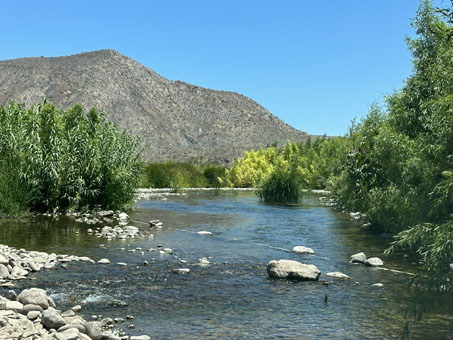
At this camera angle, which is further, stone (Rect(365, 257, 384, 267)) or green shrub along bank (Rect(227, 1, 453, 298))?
stone (Rect(365, 257, 384, 267))

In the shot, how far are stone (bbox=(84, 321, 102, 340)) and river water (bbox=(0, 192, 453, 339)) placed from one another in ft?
2.10

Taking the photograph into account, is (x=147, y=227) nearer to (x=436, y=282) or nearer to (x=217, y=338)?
(x=217, y=338)

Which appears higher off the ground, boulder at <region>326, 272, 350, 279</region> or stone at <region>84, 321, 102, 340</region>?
boulder at <region>326, 272, 350, 279</region>

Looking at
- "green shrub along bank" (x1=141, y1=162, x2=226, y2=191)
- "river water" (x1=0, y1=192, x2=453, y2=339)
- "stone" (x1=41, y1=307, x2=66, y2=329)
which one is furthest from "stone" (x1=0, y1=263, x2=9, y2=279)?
"green shrub along bank" (x1=141, y1=162, x2=226, y2=191)

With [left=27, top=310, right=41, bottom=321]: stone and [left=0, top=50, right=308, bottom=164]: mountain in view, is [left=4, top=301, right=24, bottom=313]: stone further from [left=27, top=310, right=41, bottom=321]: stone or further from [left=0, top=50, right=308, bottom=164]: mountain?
[left=0, top=50, right=308, bottom=164]: mountain

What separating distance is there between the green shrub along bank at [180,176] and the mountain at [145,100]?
6086 cm

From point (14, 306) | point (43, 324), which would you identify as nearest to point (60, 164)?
point (14, 306)

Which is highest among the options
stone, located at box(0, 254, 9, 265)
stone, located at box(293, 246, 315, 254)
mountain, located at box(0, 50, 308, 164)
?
mountain, located at box(0, 50, 308, 164)

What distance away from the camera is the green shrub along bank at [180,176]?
5381cm

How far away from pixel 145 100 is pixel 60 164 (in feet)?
459

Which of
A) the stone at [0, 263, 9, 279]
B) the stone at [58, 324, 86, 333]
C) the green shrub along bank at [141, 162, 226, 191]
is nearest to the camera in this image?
the stone at [58, 324, 86, 333]

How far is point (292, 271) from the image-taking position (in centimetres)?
1276

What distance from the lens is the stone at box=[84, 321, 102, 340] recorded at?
26.6 ft

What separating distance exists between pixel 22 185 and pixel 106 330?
54.5 feet
